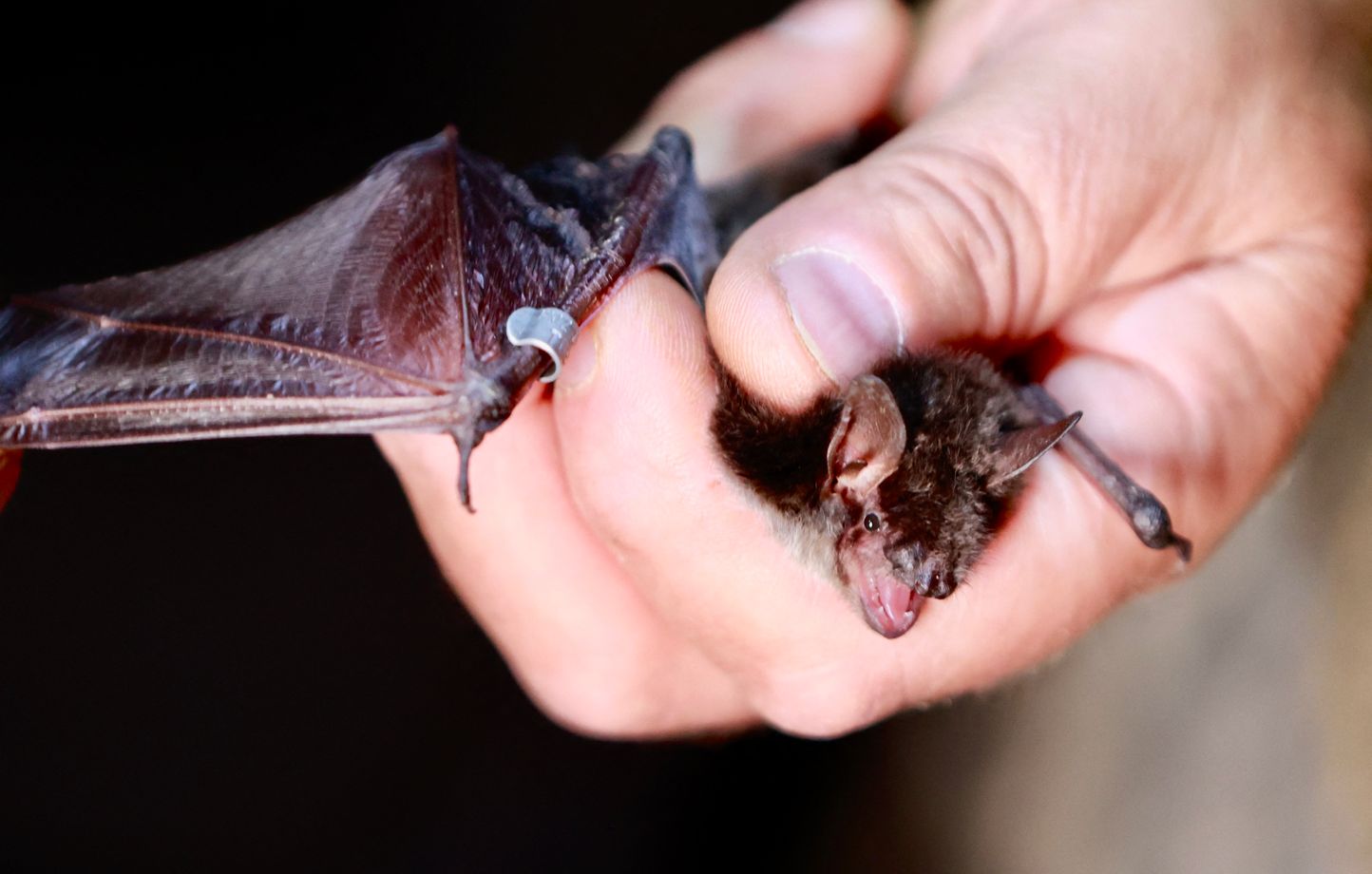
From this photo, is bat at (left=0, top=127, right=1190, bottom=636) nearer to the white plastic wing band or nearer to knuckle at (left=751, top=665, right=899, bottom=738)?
the white plastic wing band

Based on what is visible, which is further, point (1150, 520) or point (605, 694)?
point (605, 694)

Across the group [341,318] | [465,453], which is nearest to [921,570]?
[465,453]

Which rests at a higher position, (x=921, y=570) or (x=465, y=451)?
(x=465, y=451)

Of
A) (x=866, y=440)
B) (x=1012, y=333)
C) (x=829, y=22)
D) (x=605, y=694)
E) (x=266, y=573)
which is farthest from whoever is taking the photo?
(x=829, y=22)

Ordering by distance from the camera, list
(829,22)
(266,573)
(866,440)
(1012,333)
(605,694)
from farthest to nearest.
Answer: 1. (829,22)
2. (266,573)
3. (605,694)
4. (1012,333)
5. (866,440)

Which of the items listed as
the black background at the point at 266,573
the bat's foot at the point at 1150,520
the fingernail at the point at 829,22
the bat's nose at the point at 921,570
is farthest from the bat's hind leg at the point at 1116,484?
the black background at the point at 266,573

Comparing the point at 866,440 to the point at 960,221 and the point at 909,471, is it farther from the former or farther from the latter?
the point at 960,221

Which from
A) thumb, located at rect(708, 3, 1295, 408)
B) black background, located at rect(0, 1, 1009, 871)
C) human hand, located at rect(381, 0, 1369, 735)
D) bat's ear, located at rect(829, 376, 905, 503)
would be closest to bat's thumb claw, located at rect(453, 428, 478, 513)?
human hand, located at rect(381, 0, 1369, 735)

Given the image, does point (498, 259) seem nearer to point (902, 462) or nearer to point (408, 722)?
point (902, 462)
